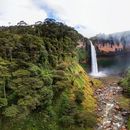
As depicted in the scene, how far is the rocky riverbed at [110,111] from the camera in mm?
47406

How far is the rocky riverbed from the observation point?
156ft

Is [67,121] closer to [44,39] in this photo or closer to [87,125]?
[87,125]

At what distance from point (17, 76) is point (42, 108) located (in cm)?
540

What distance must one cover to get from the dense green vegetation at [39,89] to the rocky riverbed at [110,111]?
1635 millimetres

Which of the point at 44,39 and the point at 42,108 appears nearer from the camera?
the point at 42,108

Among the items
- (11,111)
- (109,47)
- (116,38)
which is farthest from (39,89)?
(116,38)

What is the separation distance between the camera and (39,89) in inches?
1817

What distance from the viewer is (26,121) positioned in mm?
43062

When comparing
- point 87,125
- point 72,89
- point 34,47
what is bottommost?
point 87,125

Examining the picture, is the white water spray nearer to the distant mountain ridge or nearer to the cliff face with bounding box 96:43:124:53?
the cliff face with bounding box 96:43:124:53

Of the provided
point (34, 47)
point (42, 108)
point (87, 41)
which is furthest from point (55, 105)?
point (87, 41)

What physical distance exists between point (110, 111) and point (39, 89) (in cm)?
1284

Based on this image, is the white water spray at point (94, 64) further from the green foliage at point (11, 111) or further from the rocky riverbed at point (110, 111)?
the green foliage at point (11, 111)

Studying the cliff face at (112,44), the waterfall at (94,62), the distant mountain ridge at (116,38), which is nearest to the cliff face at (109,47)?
the cliff face at (112,44)
